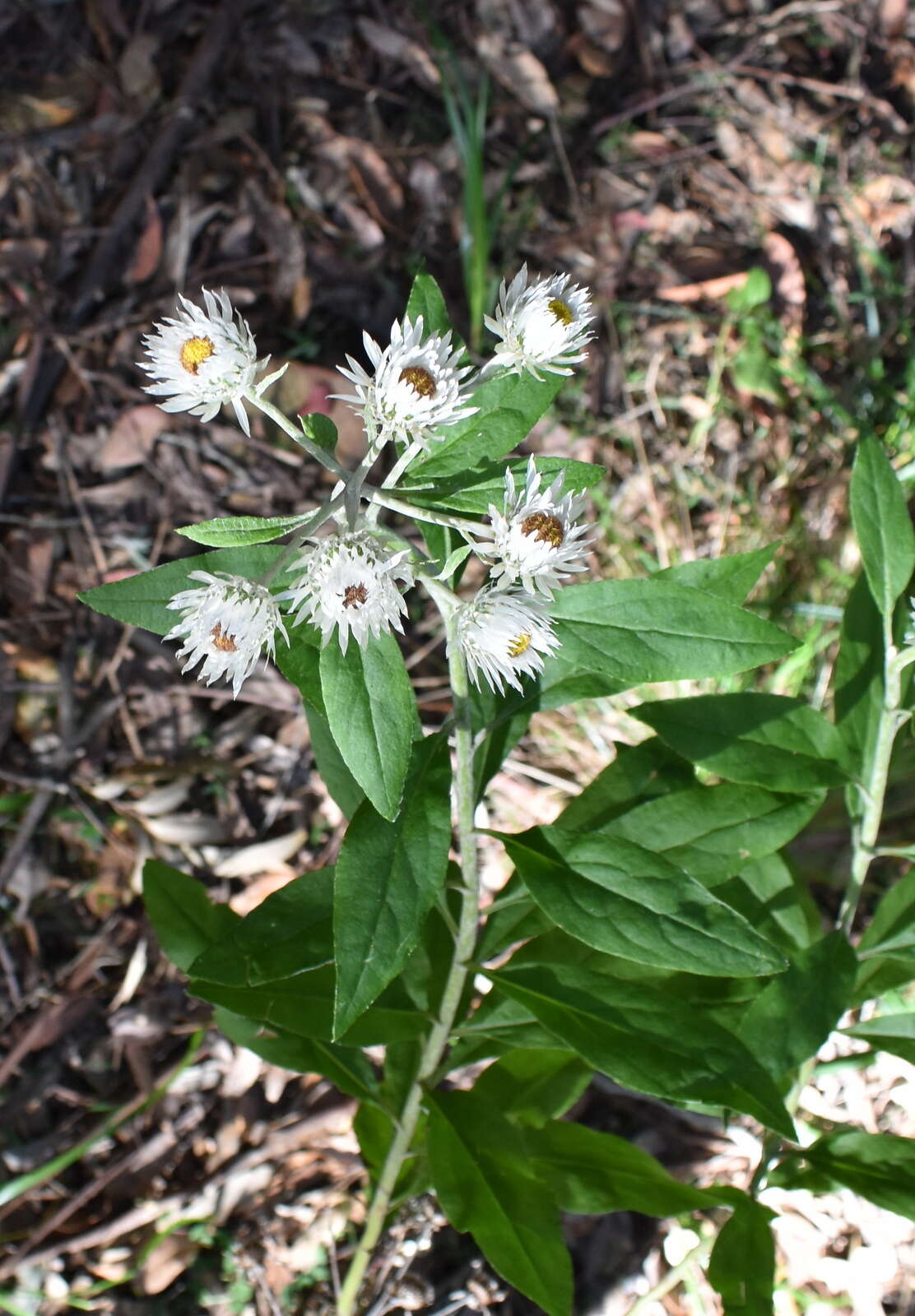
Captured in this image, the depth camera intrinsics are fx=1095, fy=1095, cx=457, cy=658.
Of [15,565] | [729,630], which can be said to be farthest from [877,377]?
[15,565]

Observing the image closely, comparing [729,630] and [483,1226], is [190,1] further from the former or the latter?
[483,1226]

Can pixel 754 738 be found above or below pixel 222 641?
below

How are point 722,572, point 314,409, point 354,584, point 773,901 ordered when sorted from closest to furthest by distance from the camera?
point 354,584 < point 722,572 < point 773,901 < point 314,409

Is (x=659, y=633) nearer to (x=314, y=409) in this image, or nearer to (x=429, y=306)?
(x=429, y=306)

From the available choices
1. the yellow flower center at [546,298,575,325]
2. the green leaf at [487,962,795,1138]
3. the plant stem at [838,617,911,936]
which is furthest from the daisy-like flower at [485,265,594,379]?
the green leaf at [487,962,795,1138]

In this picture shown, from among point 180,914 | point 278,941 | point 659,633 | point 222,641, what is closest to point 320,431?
point 222,641

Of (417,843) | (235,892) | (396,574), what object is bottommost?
(235,892)

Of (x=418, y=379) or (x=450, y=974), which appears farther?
(x=450, y=974)
